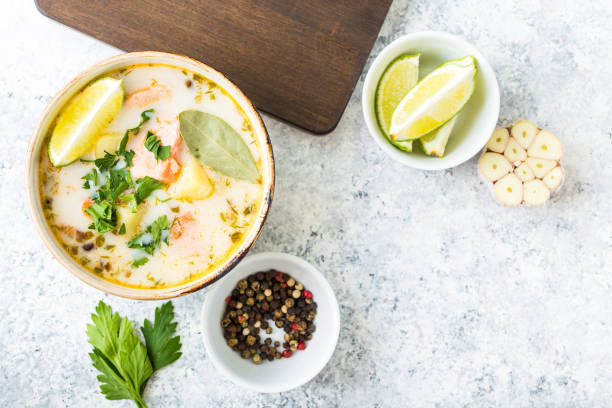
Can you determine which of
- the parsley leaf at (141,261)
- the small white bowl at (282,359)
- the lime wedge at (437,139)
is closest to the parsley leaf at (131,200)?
the parsley leaf at (141,261)

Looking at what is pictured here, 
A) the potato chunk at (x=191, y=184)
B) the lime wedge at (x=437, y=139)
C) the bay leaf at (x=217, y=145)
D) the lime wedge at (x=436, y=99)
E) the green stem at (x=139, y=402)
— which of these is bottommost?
the green stem at (x=139, y=402)

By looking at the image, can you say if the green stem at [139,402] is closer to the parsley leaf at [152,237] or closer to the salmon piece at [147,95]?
the parsley leaf at [152,237]

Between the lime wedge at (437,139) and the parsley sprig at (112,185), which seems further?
the lime wedge at (437,139)

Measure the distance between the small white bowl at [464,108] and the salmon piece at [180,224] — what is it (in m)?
0.44

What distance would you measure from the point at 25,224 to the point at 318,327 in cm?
→ 78

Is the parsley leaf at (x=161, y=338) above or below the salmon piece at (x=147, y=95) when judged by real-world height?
below

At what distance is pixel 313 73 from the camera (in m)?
1.24

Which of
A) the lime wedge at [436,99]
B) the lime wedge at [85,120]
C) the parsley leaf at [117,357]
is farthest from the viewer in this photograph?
the parsley leaf at [117,357]

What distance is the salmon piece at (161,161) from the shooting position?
1.04 m

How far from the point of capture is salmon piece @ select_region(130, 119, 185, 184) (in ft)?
3.42

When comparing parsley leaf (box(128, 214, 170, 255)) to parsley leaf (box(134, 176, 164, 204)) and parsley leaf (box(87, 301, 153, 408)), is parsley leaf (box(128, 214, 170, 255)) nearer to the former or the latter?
parsley leaf (box(134, 176, 164, 204))

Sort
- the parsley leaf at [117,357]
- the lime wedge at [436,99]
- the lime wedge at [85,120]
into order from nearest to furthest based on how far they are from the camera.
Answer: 1. the lime wedge at [85,120]
2. the lime wedge at [436,99]
3. the parsley leaf at [117,357]

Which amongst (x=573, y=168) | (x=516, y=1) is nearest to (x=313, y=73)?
(x=516, y=1)

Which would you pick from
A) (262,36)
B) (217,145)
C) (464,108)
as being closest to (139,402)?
(217,145)
